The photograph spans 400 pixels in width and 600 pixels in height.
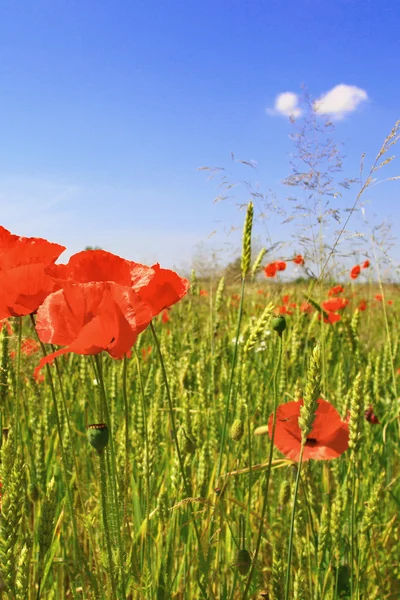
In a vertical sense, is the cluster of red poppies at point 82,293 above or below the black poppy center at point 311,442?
above

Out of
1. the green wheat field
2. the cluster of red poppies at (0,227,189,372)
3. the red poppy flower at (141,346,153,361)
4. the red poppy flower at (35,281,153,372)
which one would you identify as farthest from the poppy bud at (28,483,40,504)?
the red poppy flower at (141,346,153,361)

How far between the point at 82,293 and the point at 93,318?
38mm

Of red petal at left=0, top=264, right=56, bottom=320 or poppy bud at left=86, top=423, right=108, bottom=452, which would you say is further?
red petal at left=0, top=264, right=56, bottom=320

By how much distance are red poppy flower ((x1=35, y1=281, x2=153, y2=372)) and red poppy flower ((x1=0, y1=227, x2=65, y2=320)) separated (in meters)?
0.11

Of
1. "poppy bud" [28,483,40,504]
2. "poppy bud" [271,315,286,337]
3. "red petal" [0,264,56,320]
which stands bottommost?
"poppy bud" [28,483,40,504]

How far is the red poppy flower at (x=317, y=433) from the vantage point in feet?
4.02

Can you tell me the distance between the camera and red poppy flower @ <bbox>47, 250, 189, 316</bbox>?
35.3 inches

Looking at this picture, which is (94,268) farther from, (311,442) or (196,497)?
(311,442)

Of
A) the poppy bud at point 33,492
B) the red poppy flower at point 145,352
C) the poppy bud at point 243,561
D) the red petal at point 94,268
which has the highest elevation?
the red petal at point 94,268

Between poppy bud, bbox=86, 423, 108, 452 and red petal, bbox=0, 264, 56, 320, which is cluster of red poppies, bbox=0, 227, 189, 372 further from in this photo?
poppy bud, bbox=86, 423, 108, 452

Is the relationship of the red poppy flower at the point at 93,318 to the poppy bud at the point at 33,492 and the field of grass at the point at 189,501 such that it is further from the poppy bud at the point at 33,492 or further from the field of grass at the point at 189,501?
the poppy bud at the point at 33,492

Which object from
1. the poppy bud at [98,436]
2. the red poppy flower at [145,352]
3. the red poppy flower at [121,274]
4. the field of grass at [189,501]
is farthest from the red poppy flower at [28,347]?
the poppy bud at [98,436]

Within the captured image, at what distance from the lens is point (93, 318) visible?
0.80 meters

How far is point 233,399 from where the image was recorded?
191 centimetres
